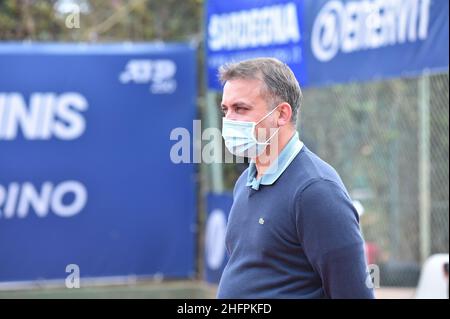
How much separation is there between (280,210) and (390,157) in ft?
22.7

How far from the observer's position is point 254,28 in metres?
8.96

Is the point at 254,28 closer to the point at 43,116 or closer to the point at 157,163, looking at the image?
the point at 157,163

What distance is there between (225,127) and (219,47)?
603cm

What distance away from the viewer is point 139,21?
14.1 m

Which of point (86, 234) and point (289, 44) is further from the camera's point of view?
point (86, 234)

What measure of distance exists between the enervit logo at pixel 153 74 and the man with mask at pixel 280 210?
256 inches

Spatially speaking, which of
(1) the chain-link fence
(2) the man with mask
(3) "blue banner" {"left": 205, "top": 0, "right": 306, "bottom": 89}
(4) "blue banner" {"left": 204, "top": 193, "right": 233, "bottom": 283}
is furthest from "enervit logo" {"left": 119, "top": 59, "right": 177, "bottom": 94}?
(2) the man with mask

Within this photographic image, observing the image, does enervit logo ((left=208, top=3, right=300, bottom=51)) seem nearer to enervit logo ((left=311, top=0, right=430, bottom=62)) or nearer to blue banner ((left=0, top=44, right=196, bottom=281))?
enervit logo ((left=311, top=0, right=430, bottom=62))

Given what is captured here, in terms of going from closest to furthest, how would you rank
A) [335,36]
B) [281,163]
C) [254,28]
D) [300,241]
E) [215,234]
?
[300,241] → [281,163] → [335,36] → [254,28] → [215,234]

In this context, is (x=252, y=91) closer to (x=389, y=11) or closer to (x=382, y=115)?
(x=389, y=11)

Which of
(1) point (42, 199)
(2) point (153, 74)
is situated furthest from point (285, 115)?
(2) point (153, 74)

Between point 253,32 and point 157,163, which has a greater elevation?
point 253,32
